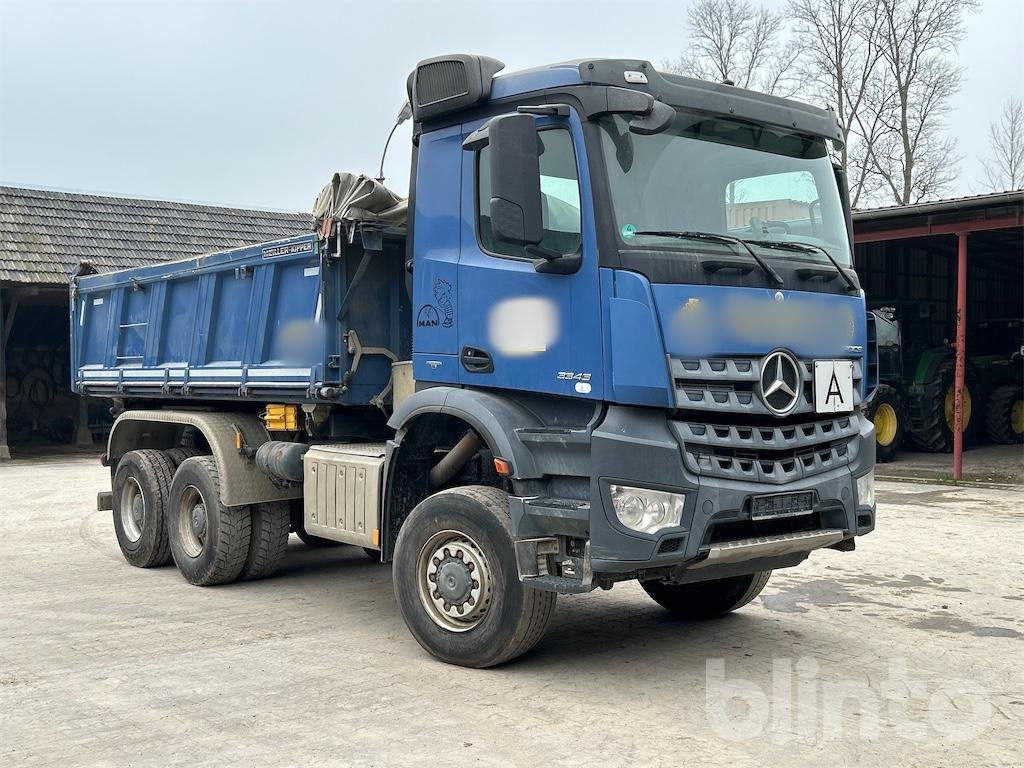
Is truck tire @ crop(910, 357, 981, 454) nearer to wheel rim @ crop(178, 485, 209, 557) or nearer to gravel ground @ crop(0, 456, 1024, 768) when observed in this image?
gravel ground @ crop(0, 456, 1024, 768)

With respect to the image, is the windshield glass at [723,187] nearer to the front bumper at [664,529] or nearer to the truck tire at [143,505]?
the front bumper at [664,529]

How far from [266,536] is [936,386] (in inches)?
517

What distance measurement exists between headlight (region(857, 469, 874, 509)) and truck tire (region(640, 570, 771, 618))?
1098mm

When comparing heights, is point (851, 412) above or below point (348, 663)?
above

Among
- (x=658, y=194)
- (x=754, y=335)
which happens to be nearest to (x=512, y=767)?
(x=754, y=335)

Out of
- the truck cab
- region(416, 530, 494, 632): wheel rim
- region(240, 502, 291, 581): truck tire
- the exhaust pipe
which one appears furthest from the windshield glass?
region(240, 502, 291, 581): truck tire

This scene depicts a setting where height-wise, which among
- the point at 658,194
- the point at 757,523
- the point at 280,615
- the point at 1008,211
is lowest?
the point at 280,615

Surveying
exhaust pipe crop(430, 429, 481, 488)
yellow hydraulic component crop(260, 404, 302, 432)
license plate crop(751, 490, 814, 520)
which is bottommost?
license plate crop(751, 490, 814, 520)

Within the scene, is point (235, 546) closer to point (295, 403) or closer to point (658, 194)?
point (295, 403)

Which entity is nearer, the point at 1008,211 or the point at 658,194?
the point at 658,194

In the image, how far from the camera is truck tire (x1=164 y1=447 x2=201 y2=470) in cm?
894

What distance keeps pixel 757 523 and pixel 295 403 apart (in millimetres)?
3513

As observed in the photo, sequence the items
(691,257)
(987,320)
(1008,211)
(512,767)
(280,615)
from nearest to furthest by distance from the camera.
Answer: (512,767)
(691,257)
(280,615)
(1008,211)
(987,320)

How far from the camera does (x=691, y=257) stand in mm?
5141
